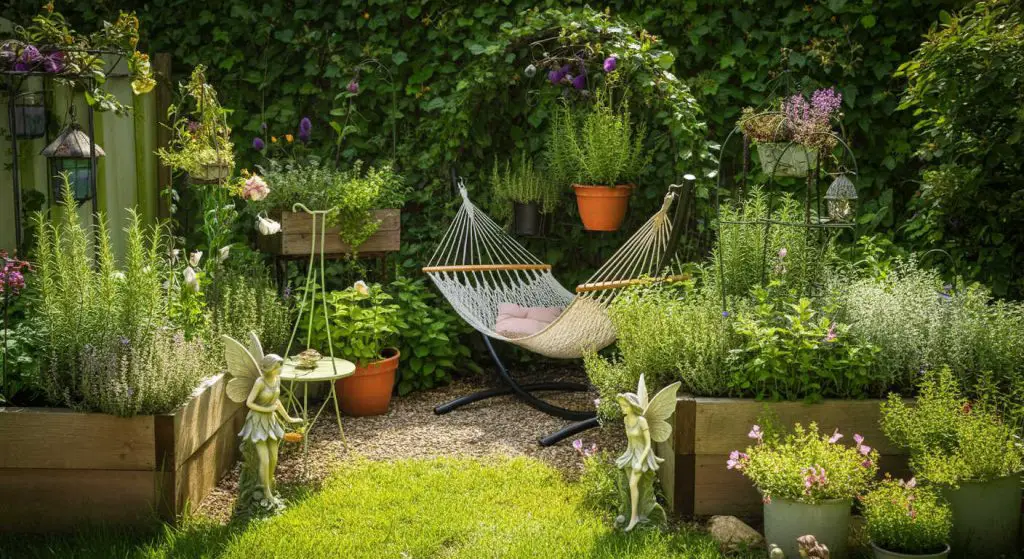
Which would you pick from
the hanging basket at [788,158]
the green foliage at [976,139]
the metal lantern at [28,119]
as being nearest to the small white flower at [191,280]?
the metal lantern at [28,119]

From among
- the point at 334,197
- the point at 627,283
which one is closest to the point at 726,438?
the point at 627,283

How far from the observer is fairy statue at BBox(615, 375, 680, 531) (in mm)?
2643

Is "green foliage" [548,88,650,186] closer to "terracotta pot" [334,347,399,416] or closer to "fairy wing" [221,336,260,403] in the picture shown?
"terracotta pot" [334,347,399,416]

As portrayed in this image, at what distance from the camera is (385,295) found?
4.07m

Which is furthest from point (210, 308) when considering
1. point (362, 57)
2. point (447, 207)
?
point (362, 57)

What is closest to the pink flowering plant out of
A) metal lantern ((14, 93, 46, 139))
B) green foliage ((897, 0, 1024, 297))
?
green foliage ((897, 0, 1024, 297))

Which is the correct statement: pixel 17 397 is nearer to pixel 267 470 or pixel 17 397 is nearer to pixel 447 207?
pixel 267 470

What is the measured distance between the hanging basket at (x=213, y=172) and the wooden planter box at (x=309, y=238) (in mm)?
508

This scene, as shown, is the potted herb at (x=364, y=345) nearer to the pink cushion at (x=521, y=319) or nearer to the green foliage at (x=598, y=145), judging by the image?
the pink cushion at (x=521, y=319)

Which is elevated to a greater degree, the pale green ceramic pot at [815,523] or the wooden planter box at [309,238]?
the wooden planter box at [309,238]

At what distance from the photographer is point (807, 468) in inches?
98.0

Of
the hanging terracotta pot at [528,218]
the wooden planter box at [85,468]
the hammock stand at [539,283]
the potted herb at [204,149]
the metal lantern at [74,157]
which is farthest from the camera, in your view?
the hanging terracotta pot at [528,218]

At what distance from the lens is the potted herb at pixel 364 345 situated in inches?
152

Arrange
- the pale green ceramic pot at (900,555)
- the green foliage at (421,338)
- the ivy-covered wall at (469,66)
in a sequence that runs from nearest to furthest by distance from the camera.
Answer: the pale green ceramic pot at (900,555), the ivy-covered wall at (469,66), the green foliage at (421,338)
